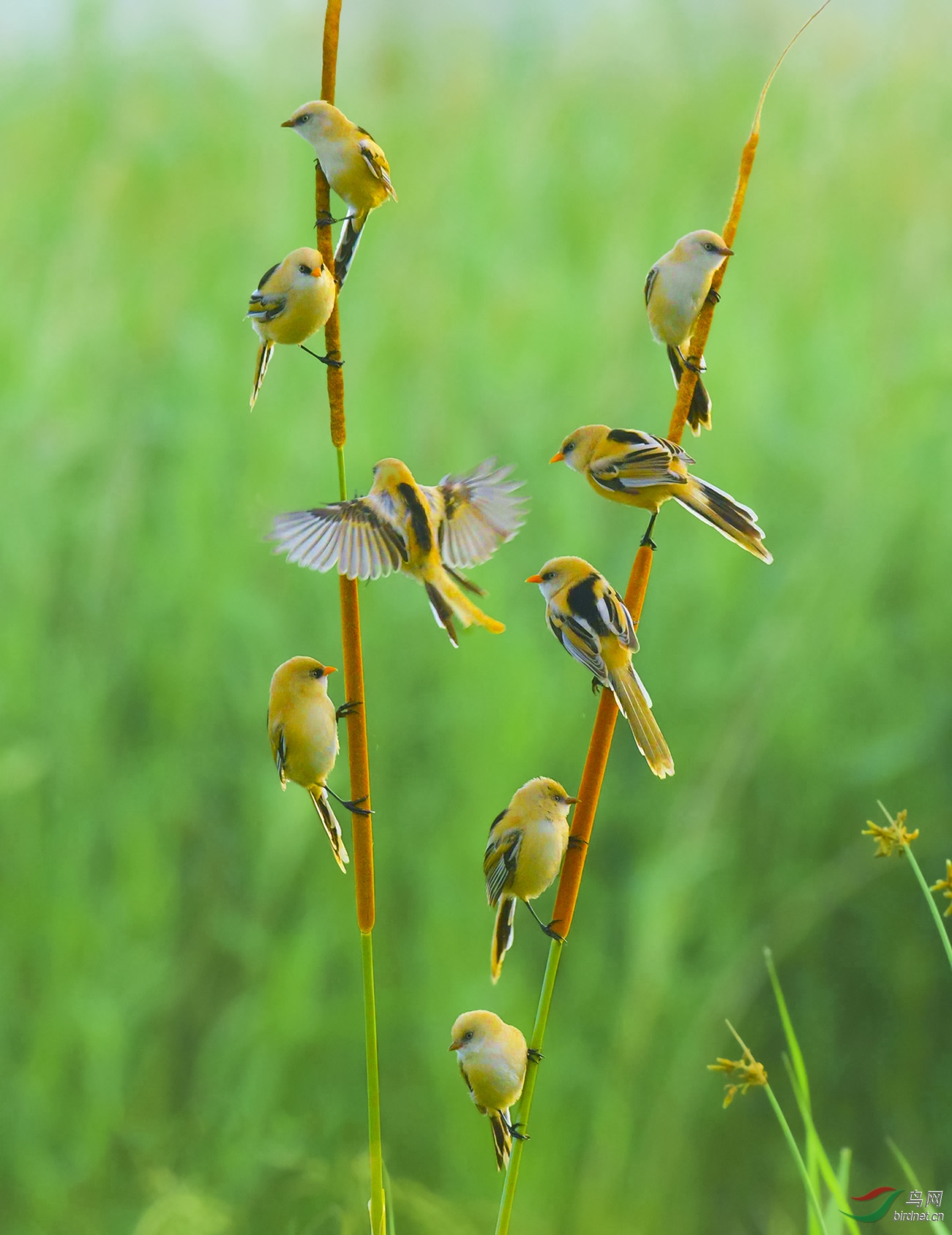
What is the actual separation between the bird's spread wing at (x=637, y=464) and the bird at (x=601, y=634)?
2 centimetres

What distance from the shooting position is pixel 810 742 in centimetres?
93

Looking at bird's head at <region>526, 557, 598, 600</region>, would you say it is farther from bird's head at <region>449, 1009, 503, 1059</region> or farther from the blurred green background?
the blurred green background

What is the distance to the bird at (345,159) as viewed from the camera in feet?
0.84

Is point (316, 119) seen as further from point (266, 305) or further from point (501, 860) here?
point (501, 860)

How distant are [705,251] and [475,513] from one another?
77 mm

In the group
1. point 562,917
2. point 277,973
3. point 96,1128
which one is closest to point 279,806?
point 277,973

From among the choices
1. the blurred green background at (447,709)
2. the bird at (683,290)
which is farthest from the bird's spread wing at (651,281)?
the blurred green background at (447,709)

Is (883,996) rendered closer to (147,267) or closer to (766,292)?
(766,292)

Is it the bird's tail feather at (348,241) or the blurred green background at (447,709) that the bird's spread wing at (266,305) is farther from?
the blurred green background at (447,709)

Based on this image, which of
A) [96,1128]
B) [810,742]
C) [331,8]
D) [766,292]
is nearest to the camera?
[331,8]

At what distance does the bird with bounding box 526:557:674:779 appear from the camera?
247 mm

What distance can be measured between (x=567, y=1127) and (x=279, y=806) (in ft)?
1.00

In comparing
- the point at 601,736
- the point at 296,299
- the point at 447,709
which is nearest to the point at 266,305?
the point at 296,299

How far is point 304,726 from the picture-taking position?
0.88ft
